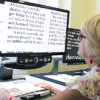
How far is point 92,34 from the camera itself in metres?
0.84

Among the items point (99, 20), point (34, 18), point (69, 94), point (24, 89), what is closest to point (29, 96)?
point (24, 89)

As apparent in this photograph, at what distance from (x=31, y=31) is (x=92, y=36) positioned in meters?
0.56

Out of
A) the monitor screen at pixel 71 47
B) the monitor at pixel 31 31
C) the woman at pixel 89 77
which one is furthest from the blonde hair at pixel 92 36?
the monitor screen at pixel 71 47

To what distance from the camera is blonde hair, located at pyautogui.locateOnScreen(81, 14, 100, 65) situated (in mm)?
829

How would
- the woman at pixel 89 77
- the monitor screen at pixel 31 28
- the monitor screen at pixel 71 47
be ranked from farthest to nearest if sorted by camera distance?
the monitor screen at pixel 71 47 → the monitor screen at pixel 31 28 → the woman at pixel 89 77

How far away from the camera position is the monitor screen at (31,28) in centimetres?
117

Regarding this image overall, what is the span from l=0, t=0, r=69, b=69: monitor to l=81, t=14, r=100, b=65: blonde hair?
50cm

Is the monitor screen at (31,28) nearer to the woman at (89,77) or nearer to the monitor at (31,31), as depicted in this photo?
the monitor at (31,31)

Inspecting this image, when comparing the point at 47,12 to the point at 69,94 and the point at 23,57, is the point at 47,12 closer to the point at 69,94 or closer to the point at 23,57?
the point at 23,57

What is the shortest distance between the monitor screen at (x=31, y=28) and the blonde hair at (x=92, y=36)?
1.63ft

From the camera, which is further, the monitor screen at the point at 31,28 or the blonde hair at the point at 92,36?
the monitor screen at the point at 31,28

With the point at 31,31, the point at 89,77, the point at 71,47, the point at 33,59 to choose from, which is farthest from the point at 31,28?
the point at 89,77

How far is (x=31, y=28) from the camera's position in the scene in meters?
1.29

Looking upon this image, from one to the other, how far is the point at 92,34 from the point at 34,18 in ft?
1.88
